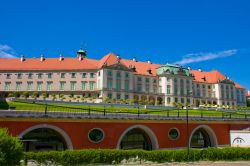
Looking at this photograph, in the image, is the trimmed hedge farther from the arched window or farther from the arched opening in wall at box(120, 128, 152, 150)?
the arched window

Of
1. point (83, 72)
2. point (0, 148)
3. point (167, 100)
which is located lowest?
point (0, 148)

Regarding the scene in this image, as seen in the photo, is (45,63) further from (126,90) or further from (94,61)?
(126,90)

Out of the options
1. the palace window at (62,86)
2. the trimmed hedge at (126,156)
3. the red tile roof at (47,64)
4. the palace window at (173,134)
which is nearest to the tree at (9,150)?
the trimmed hedge at (126,156)

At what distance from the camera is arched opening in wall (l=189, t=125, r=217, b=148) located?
4300cm

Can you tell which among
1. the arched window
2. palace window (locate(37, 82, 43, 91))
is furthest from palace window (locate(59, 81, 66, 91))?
the arched window

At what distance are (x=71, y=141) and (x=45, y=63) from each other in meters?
68.4

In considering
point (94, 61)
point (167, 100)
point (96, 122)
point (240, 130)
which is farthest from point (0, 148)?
point (167, 100)

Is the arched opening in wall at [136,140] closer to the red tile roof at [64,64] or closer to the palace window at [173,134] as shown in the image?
the palace window at [173,134]

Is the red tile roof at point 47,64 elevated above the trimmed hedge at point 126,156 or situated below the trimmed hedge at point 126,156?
above

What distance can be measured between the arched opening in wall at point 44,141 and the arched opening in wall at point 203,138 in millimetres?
19342

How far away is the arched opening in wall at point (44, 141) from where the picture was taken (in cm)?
3259

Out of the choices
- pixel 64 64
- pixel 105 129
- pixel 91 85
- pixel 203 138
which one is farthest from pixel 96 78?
pixel 105 129

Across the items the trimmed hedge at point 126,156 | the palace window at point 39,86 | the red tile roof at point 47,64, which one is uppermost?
the red tile roof at point 47,64

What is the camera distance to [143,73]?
334ft
